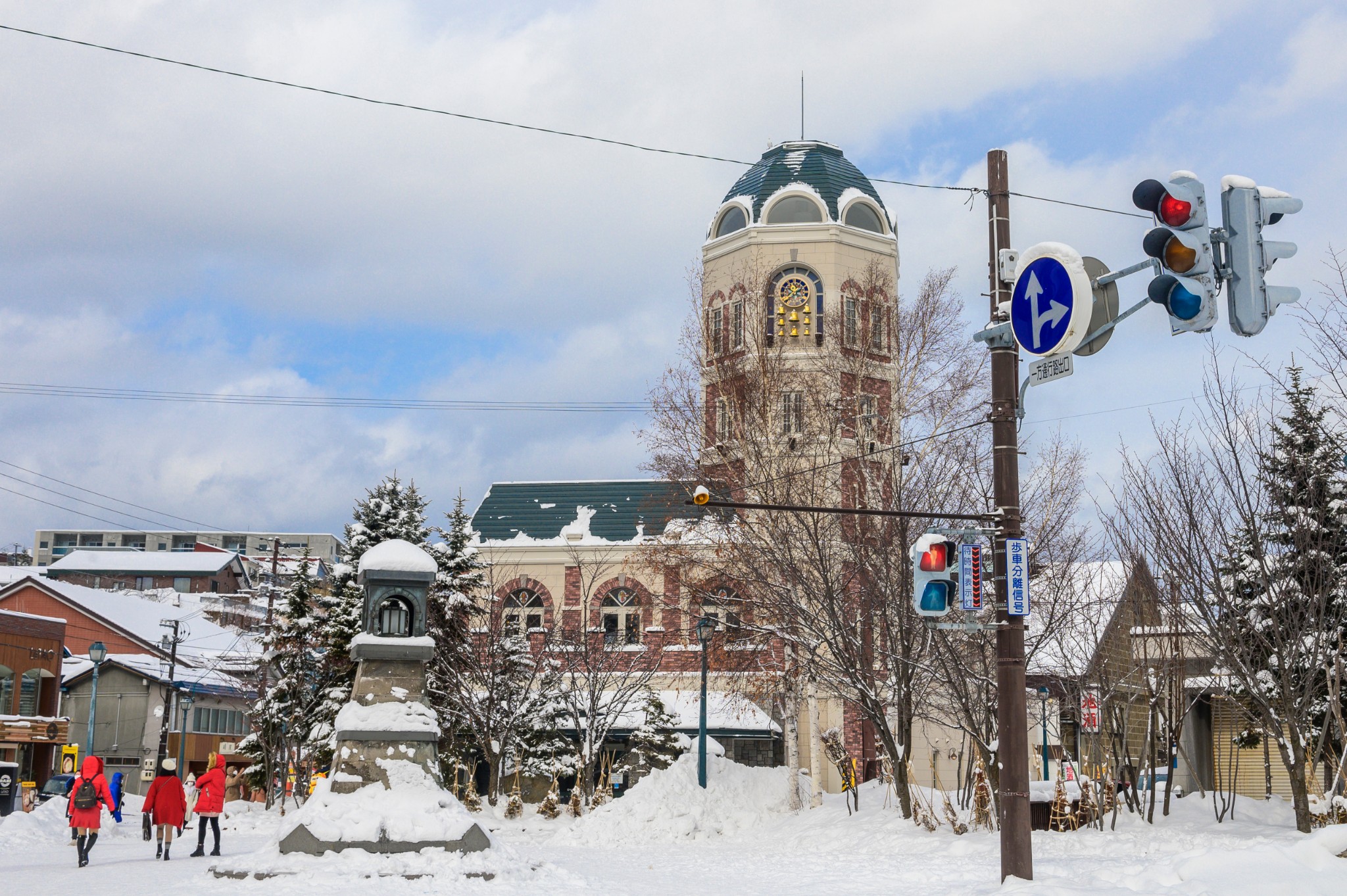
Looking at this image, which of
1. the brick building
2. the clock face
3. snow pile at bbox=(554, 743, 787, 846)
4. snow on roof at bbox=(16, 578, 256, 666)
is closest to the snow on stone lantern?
snow pile at bbox=(554, 743, 787, 846)

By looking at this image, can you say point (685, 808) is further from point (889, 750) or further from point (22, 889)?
point (22, 889)

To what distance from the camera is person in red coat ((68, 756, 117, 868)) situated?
18.3 meters

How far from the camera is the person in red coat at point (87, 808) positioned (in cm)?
1830

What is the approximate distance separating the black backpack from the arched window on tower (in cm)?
2882

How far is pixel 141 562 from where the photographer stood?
4205 inches

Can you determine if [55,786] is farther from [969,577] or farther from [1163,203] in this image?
[1163,203]

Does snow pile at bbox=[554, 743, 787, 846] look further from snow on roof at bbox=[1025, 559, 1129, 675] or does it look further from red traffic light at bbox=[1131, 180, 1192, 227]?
red traffic light at bbox=[1131, 180, 1192, 227]

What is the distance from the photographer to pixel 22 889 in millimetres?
14688

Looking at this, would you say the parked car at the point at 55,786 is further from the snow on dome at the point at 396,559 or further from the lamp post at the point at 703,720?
the snow on dome at the point at 396,559

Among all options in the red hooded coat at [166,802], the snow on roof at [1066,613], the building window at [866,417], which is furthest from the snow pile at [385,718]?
the building window at [866,417]

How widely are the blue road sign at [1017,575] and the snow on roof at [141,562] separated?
337 ft

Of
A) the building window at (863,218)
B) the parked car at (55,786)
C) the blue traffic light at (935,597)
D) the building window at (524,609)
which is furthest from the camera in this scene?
the parked car at (55,786)

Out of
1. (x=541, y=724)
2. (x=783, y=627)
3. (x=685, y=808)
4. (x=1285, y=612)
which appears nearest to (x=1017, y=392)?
(x=1285, y=612)

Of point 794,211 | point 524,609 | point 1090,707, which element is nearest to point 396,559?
point 1090,707
